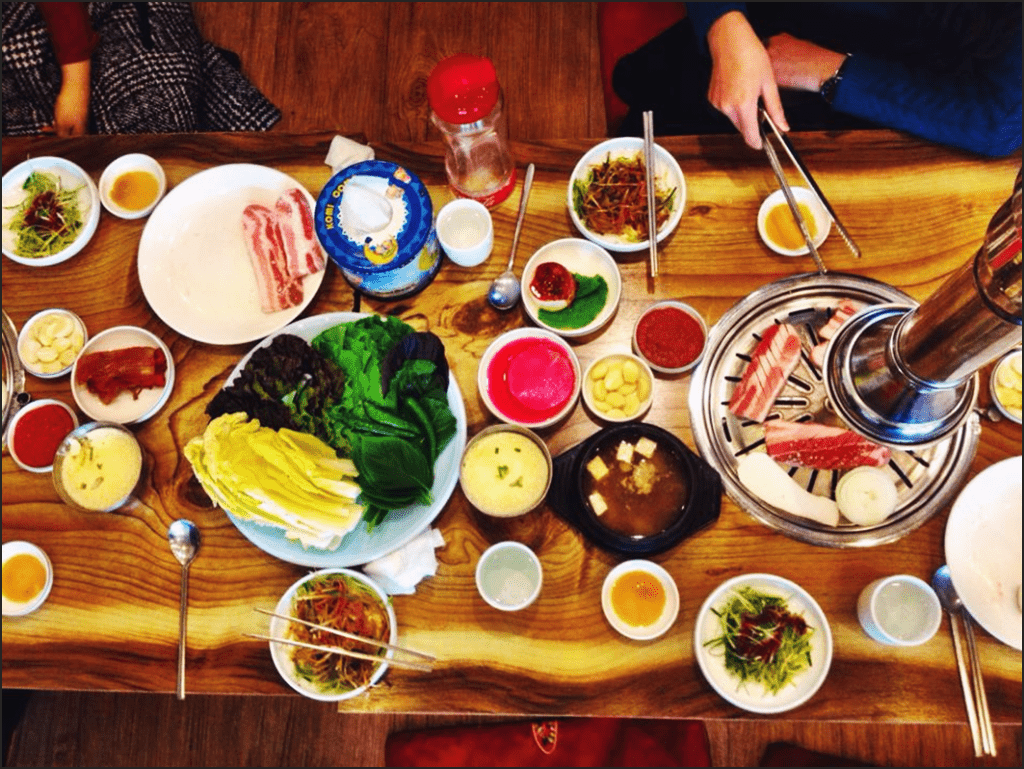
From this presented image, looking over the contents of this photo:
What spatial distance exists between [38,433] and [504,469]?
4.23 ft

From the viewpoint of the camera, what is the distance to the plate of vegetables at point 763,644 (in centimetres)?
168

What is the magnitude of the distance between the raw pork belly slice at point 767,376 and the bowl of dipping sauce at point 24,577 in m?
1.88

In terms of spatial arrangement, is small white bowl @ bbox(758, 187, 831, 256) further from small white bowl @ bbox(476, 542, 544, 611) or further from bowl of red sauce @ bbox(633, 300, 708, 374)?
small white bowl @ bbox(476, 542, 544, 611)

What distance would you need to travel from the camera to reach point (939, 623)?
5.56ft

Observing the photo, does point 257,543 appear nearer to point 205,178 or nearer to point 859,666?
point 205,178

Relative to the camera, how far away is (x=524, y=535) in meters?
1.84

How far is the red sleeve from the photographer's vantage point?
9.16ft

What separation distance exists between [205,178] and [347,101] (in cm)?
167

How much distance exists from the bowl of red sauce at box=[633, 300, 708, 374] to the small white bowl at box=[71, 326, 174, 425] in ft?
4.29

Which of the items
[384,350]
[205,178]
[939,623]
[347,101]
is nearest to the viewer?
[939,623]

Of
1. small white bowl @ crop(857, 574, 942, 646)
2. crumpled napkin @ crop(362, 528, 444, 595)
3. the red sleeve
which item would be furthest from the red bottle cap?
the red sleeve

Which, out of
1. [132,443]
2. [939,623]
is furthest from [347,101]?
[939,623]

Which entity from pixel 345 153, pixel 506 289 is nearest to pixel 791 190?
pixel 506 289

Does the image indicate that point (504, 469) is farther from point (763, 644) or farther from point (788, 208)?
point (788, 208)
